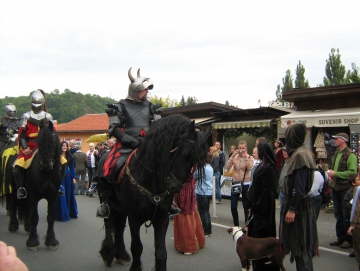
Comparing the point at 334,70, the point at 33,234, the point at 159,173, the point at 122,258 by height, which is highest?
the point at 334,70

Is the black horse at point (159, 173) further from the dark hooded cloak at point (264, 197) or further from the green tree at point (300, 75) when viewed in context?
the green tree at point (300, 75)

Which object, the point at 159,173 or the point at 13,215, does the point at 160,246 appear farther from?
the point at 13,215

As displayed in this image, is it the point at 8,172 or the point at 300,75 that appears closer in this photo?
the point at 8,172

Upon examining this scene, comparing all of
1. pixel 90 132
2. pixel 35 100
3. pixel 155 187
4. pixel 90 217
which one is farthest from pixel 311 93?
pixel 90 132

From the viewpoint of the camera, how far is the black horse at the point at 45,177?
7133 mm

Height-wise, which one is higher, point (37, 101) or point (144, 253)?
point (37, 101)

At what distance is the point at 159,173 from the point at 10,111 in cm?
662

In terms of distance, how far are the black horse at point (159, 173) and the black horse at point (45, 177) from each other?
7.32 feet

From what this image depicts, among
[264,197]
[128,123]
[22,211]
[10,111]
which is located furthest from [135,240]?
[10,111]

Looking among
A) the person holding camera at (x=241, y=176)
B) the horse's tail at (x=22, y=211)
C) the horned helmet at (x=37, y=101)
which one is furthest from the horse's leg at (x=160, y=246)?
the horse's tail at (x=22, y=211)

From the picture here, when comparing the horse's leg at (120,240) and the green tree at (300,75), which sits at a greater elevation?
the green tree at (300,75)

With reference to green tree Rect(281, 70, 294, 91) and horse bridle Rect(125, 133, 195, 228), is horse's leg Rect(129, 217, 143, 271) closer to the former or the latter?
horse bridle Rect(125, 133, 195, 228)

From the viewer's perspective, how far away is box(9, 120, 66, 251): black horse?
23.4 feet

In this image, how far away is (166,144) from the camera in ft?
14.6
